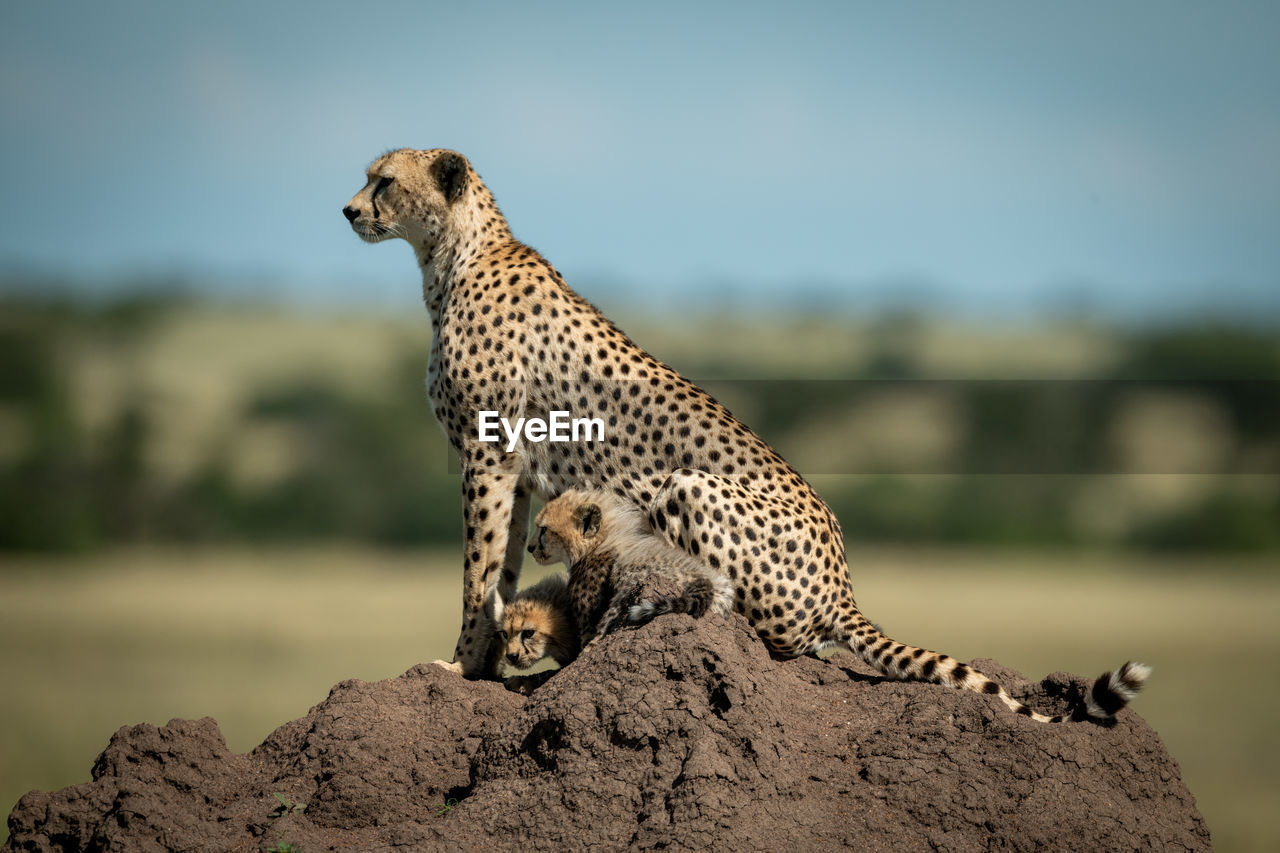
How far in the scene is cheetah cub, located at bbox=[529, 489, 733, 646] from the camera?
11.9ft

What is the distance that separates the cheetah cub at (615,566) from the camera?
3.63 metres

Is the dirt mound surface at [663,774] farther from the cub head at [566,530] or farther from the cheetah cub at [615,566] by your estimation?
the cub head at [566,530]

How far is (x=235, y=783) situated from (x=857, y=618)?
212 cm

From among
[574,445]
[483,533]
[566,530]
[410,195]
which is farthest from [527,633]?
[410,195]

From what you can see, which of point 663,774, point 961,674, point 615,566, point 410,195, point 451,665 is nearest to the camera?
point 663,774

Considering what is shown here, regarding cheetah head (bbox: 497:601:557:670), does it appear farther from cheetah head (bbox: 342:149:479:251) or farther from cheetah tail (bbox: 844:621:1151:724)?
cheetah head (bbox: 342:149:479:251)

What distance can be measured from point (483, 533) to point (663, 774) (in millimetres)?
1514

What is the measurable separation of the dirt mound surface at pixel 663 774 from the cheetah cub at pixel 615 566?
0.15m

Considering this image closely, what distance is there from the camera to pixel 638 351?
4.45 metres

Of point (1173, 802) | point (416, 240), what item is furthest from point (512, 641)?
point (1173, 802)

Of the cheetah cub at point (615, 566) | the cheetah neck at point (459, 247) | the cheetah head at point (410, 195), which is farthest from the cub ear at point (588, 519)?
the cheetah head at point (410, 195)

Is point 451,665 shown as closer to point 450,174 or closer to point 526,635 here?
point 526,635

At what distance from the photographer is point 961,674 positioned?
3688 mm

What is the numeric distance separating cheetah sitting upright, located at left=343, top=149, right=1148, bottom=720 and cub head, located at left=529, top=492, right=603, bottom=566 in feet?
0.66
